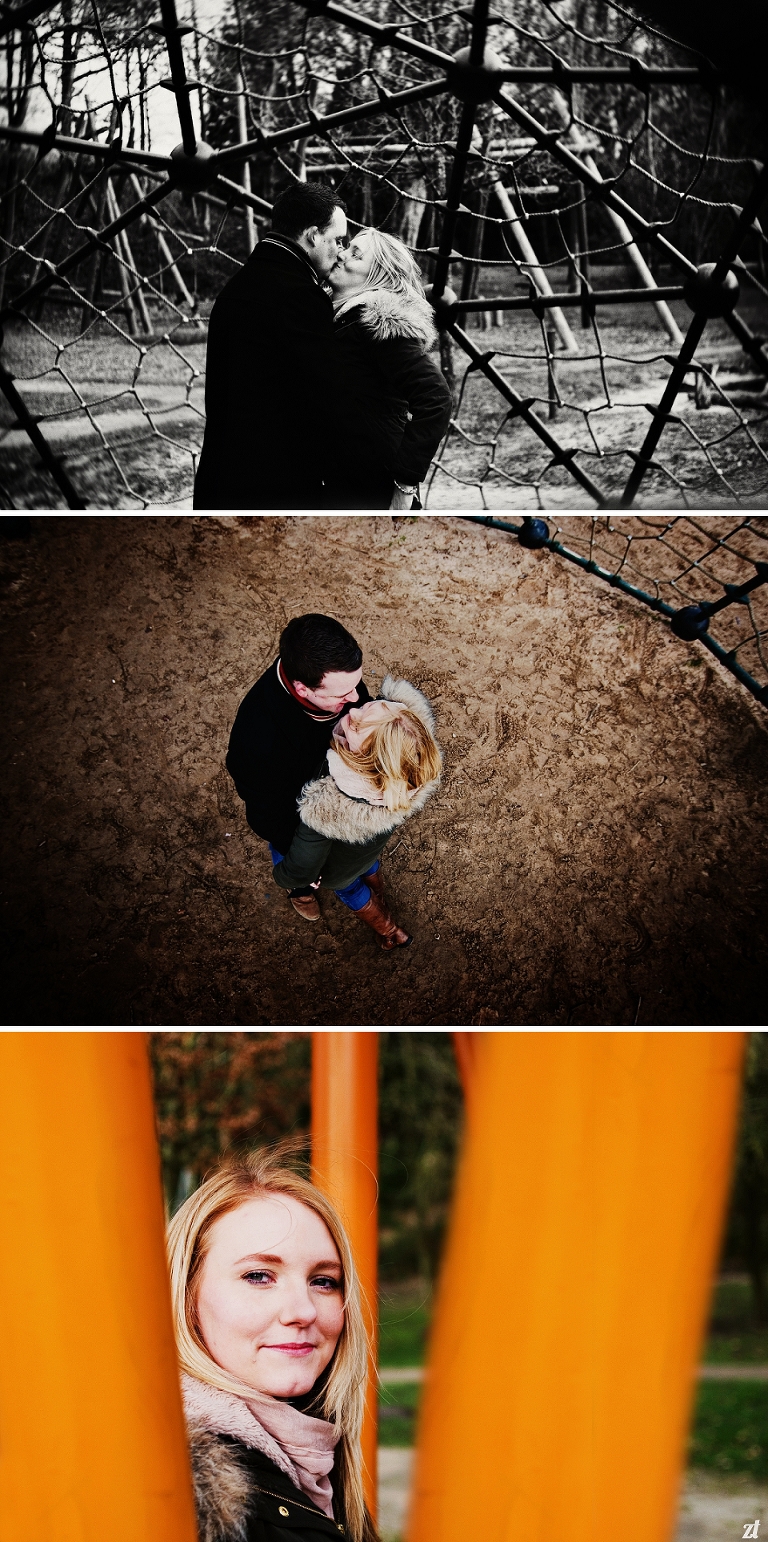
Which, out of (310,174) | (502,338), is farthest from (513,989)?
(310,174)

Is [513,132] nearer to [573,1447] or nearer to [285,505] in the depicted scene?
[285,505]

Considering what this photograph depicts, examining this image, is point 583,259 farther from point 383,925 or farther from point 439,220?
point 383,925

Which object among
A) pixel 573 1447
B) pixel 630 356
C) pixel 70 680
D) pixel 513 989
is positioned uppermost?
pixel 630 356

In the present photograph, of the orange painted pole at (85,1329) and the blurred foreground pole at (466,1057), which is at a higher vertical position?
the blurred foreground pole at (466,1057)

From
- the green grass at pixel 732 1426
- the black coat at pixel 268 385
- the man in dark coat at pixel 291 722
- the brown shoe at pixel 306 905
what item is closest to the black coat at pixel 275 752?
the man in dark coat at pixel 291 722

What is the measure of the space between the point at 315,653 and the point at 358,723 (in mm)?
156

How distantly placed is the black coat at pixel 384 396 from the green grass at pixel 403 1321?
149cm

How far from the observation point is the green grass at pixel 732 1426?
1.40 metres

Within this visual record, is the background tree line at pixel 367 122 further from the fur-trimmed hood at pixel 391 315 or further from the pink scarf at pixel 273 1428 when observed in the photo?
the pink scarf at pixel 273 1428

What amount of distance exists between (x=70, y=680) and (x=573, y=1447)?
66.2 inches

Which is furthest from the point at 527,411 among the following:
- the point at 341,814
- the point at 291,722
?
the point at 341,814

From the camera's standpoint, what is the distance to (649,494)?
1.78m

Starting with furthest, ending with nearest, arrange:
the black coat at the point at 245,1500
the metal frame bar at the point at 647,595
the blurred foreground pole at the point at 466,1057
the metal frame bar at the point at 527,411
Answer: the metal frame bar at the point at 647,595
the metal frame bar at the point at 527,411
the blurred foreground pole at the point at 466,1057
the black coat at the point at 245,1500

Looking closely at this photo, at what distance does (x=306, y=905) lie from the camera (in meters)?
1.71
